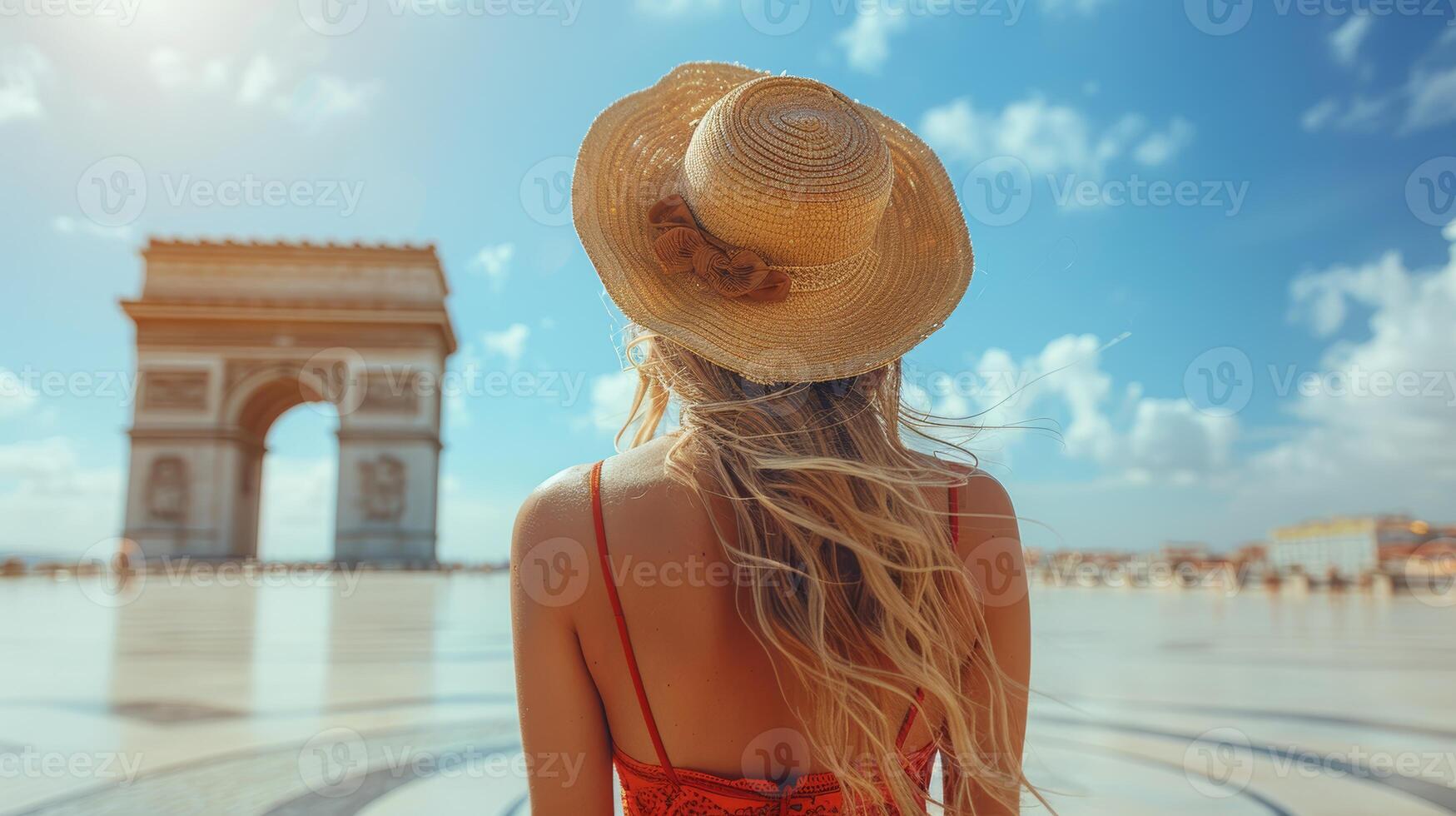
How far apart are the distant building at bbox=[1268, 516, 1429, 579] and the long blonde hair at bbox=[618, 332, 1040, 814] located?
55.0 feet

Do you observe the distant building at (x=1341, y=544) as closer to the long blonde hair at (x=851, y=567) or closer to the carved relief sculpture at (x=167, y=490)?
the long blonde hair at (x=851, y=567)

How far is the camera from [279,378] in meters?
20.1

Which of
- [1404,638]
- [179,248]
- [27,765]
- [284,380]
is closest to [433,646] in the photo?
[27,765]

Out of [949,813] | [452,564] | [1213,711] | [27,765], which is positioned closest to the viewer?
[949,813]

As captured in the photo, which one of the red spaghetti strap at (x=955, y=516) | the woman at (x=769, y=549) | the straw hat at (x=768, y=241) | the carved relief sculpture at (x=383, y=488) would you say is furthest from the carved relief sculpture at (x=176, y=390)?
the red spaghetti strap at (x=955, y=516)

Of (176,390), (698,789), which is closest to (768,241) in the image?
Result: (698,789)

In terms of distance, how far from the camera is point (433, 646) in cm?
570

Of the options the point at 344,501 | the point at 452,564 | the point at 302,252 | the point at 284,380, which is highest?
the point at 302,252

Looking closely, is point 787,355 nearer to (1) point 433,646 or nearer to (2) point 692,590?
(2) point 692,590

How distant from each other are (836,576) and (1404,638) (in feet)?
26.1

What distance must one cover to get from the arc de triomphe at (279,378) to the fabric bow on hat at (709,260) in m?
19.6

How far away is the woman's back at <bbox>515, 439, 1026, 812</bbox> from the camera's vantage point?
89 centimetres

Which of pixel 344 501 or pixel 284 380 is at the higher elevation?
pixel 284 380

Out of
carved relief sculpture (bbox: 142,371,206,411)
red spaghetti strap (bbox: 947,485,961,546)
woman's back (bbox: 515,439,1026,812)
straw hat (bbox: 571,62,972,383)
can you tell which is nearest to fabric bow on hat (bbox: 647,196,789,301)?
straw hat (bbox: 571,62,972,383)
